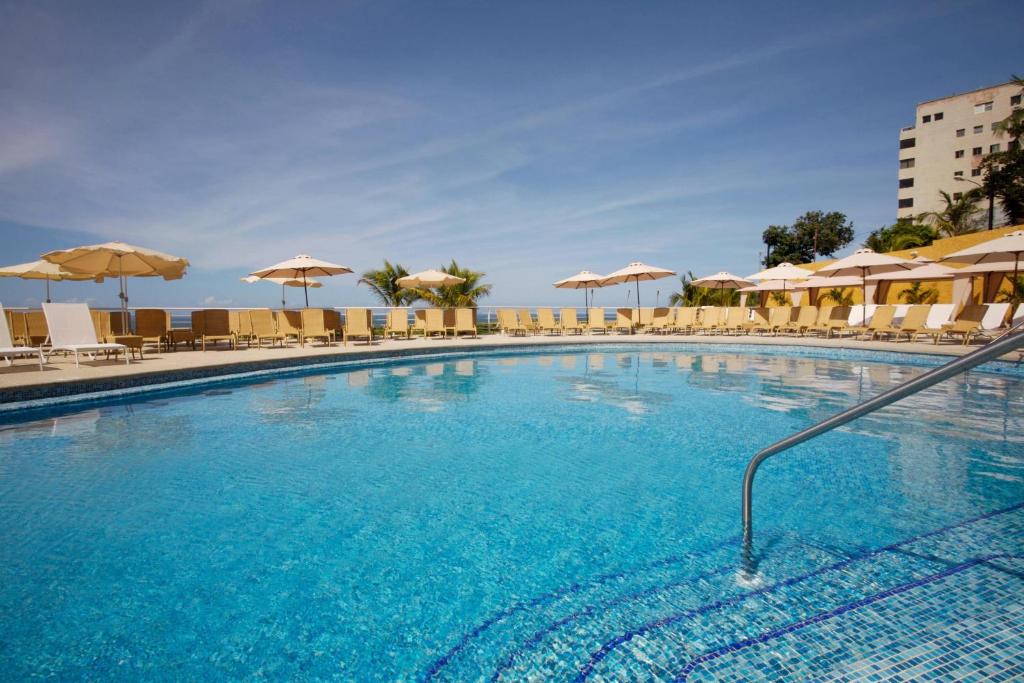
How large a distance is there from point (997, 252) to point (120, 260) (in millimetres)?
18942

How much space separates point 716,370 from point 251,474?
29.7 feet

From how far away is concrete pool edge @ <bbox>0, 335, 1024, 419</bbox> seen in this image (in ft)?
21.1

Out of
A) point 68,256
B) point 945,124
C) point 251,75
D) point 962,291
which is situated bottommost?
point 962,291

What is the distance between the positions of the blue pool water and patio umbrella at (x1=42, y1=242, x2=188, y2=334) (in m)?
4.63

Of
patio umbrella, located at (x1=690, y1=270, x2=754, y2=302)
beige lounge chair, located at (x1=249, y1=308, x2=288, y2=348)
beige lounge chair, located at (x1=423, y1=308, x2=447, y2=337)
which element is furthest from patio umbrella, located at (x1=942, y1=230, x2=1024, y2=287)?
beige lounge chair, located at (x1=249, y1=308, x2=288, y2=348)

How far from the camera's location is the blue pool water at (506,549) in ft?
6.19

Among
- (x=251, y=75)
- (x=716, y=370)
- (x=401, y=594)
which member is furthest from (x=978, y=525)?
(x=251, y=75)

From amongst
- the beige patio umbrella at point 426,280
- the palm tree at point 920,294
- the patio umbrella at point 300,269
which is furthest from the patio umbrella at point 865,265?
the patio umbrella at point 300,269

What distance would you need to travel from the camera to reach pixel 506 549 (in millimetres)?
2830

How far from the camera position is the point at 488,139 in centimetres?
2245

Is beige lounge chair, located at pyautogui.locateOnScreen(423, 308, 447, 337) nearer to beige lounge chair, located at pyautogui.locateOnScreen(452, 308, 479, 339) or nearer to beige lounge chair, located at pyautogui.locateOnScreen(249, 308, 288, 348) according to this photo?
beige lounge chair, located at pyautogui.locateOnScreen(452, 308, 479, 339)

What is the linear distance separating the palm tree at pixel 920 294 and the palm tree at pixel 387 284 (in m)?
20.1

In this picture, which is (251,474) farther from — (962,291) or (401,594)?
(962,291)

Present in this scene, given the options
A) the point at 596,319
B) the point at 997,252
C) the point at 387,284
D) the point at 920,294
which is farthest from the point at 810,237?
the point at 387,284
